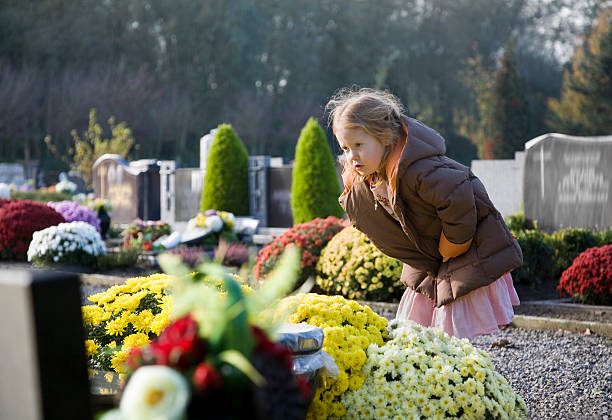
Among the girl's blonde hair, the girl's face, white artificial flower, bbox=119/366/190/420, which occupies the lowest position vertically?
white artificial flower, bbox=119/366/190/420

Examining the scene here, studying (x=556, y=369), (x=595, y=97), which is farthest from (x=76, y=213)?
(x=595, y=97)

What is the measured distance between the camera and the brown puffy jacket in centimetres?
291

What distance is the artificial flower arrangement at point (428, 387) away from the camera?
2596 mm

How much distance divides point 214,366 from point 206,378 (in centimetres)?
5

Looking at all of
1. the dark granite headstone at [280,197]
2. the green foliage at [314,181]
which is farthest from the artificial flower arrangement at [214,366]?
the dark granite headstone at [280,197]

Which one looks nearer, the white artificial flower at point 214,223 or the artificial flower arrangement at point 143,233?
the white artificial flower at point 214,223

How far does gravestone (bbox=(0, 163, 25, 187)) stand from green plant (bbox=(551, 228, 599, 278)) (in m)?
24.9

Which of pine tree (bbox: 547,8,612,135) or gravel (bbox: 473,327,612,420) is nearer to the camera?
gravel (bbox: 473,327,612,420)

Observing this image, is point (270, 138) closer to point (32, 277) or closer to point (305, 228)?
point (305, 228)

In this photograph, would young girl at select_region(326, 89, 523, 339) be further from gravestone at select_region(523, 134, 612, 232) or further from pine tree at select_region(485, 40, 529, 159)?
pine tree at select_region(485, 40, 529, 159)

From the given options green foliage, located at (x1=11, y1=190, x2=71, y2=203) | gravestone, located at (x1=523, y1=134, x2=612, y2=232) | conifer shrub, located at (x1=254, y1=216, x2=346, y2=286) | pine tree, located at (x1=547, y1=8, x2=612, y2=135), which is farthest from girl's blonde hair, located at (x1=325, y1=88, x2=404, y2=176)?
pine tree, located at (x1=547, y1=8, x2=612, y2=135)

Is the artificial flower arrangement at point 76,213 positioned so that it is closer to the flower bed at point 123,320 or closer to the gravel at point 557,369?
the gravel at point 557,369

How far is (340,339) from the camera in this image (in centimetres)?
279

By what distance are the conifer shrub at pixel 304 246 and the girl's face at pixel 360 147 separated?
4195 millimetres
